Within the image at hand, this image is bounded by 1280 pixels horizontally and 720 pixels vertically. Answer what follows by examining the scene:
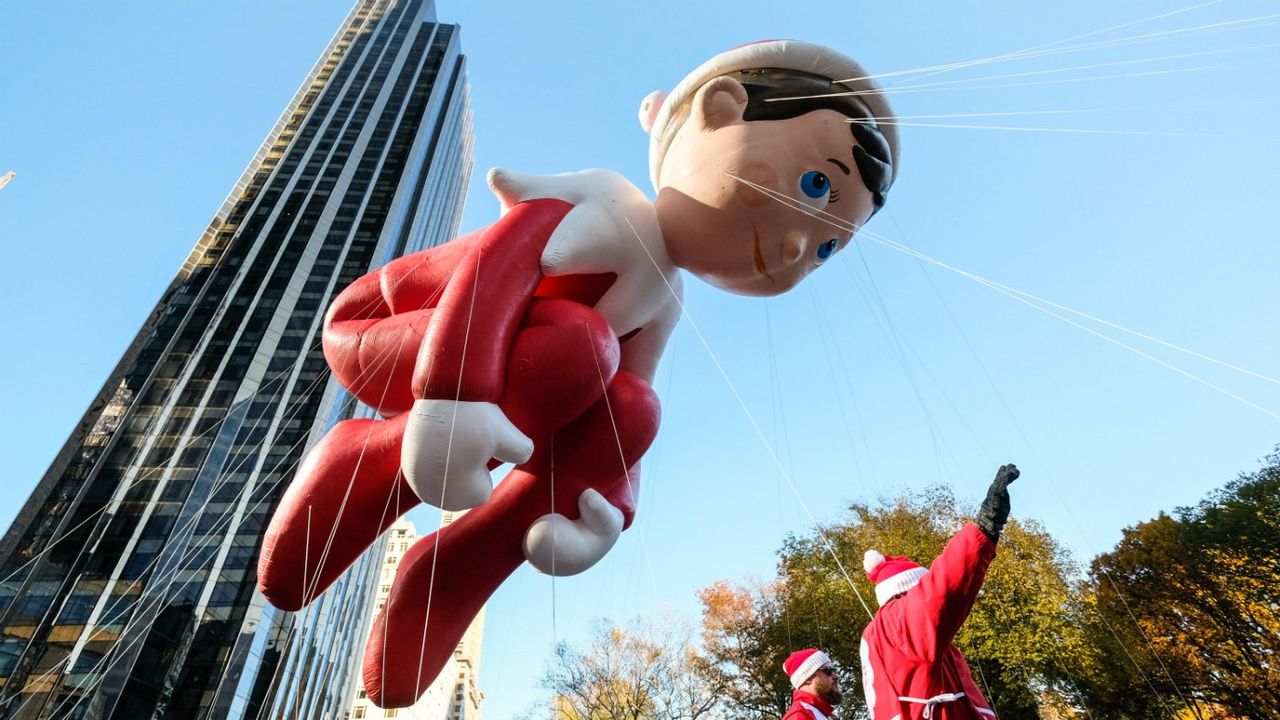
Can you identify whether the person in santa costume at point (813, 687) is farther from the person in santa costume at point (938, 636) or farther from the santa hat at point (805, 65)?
the santa hat at point (805, 65)

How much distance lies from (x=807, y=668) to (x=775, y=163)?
2858mm

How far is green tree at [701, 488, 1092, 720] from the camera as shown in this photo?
13.1 m

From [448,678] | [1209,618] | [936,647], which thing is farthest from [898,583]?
[448,678]

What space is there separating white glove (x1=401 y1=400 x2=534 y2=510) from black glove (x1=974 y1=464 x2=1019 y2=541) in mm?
1959

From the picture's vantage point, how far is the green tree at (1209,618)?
491 inches

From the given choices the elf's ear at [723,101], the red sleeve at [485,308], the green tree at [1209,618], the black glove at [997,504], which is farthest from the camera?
the green tree at [1209,618]

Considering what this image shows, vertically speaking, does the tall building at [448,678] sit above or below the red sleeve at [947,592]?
above

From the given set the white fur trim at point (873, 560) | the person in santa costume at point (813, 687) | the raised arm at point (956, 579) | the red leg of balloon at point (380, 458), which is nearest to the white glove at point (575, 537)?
the red leg of balloon at point (380, 458)

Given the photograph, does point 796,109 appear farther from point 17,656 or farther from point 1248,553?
point 17,656

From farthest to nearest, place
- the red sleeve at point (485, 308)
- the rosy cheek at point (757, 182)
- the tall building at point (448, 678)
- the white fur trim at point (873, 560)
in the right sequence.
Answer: the tall building at point (448, 678) < the rosy cheek at point (757, 182) < the red sleeve at point (485, 308) < the white fur trim at point (873, 560)

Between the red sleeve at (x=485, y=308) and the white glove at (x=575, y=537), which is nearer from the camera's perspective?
the red sleeve at (x=485, y=308)

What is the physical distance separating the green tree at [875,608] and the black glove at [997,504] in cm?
1116

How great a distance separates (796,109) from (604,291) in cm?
150

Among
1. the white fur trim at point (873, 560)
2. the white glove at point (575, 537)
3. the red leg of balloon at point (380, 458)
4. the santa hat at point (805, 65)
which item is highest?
the santa hat at point (805, 65)
